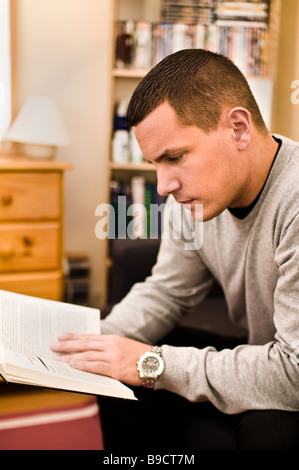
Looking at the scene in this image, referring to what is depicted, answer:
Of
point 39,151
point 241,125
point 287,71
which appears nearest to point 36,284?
point 39,151

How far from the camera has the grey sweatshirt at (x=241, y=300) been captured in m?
0.73

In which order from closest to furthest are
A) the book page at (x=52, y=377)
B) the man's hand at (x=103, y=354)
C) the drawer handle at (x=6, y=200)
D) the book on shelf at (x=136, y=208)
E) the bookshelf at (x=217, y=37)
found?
the book page at (x=52, y=377) → the man's hand at (x=103, y=354) → the drawer handle at (x=6, y=200) → the bookshelf at (x=217, y=37) → the book on shelf at (x=136, y=208)

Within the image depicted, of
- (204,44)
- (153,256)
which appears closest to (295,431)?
(153,256)

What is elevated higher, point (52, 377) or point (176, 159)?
point (176, 159)

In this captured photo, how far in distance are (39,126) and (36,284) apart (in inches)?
25.5

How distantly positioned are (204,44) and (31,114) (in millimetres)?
845

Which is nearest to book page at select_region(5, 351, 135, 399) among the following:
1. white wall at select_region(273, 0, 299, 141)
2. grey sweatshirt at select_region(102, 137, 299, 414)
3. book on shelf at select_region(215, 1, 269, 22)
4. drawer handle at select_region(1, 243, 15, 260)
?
grey sweatshirt at select_region(102, 137, 299, 414)

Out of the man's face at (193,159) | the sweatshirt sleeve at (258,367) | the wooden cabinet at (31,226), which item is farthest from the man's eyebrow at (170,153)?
the wooden cabinet at (31,226)

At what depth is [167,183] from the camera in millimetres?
840

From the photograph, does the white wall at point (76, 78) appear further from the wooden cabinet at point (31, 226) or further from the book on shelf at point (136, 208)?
the wooden cabinet at point (31, 226)

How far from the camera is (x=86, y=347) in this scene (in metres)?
0.81

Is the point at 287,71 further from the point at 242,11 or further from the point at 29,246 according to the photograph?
the point at 29,246

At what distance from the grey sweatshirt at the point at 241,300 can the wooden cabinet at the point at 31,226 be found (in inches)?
32.5
